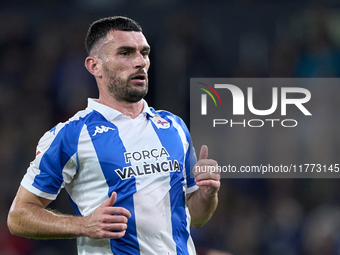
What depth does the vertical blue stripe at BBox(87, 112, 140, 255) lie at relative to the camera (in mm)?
2912

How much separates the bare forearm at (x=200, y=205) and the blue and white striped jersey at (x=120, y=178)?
15 cm

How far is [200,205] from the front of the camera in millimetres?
3291

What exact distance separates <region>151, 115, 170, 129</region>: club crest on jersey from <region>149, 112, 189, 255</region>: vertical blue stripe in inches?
1.1

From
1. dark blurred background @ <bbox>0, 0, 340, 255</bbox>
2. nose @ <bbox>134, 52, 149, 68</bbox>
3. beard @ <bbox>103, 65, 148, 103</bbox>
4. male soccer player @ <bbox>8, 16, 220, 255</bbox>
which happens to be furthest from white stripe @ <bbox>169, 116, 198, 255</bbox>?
dark blurred background @ <bbox>0, 0, 340, 255</bbox>

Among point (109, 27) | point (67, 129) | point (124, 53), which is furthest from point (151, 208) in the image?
point (109, 27)

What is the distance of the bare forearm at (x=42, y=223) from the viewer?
110 inches

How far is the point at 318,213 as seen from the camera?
6.40 m

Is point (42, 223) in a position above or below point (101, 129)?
below

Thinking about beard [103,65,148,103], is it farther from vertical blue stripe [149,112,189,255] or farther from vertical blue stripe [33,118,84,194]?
vertical blue stripe [33,118,84,194]

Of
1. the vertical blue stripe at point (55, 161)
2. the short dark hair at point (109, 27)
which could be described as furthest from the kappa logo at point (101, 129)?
the short dark hair at point (109, 27)

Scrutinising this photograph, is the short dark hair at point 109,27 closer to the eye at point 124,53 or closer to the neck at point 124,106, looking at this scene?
the eye at point 124,53

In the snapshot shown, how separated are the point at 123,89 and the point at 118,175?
590mm

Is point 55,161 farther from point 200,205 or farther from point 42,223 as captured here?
point 200,205

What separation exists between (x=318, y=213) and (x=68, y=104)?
3.53 m
